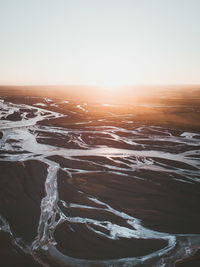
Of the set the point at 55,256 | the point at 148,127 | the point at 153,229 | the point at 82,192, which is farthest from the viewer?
the point at 148,127

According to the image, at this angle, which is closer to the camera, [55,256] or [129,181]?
[55,256]

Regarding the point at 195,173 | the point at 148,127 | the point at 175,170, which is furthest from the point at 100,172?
the point at 148,127

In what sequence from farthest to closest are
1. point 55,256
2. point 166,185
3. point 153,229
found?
point 166,185
point 153,229
point 55,256

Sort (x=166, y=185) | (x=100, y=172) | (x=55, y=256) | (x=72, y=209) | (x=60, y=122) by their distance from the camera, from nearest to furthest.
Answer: (x=55, y=256) → (x=72, y=209) → (x=166, y=185) → (x=100, y=172) → (x=60, y=122)

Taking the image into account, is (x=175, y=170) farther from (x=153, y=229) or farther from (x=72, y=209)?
(x=72, y=209)

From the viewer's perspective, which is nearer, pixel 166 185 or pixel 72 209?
pixel 72 209

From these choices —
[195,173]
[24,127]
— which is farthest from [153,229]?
[24,127]

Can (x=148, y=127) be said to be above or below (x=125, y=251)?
above

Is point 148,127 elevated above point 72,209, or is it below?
above

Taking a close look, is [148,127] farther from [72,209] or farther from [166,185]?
[72,209]
